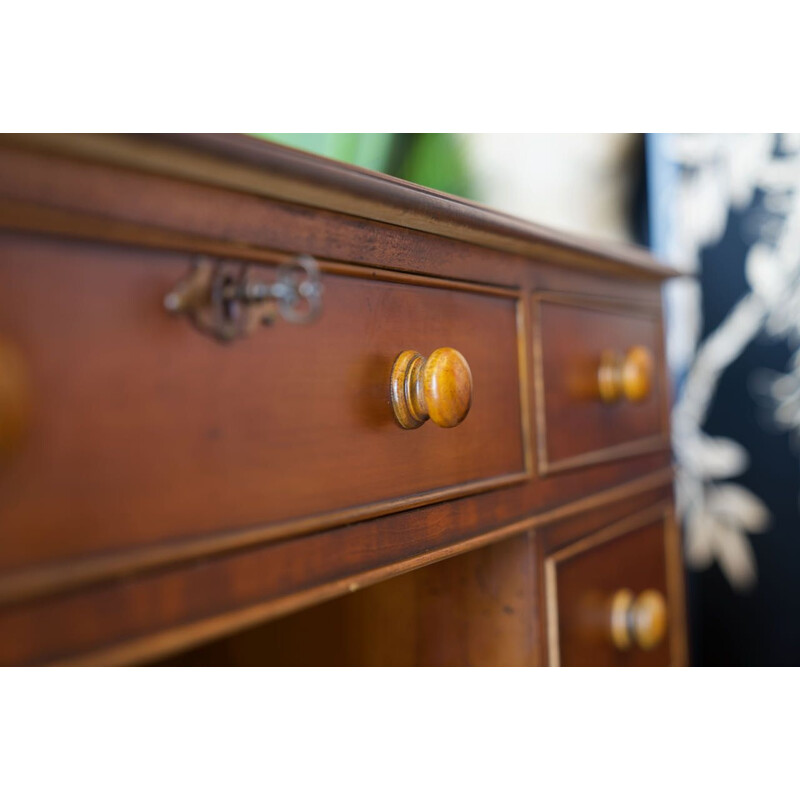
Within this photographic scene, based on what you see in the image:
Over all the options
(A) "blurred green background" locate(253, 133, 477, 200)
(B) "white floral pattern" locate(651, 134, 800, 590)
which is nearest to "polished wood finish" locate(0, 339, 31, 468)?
(A) "blurred green background" locate(253, 133, 477, 200)

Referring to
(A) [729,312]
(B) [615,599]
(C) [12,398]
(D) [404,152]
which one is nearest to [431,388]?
(C) [12,398]

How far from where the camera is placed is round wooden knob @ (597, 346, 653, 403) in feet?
1.90

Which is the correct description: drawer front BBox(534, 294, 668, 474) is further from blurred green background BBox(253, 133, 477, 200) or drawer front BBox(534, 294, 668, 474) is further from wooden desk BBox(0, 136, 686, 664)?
blurred green background BBox(253, 133, 477, 200)

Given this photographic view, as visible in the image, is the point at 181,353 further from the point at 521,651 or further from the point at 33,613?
the point at 521,651

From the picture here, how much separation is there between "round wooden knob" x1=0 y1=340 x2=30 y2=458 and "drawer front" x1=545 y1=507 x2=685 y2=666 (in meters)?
0.38

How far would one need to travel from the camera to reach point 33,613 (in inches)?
10.0

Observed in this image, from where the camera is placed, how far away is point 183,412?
29 cm

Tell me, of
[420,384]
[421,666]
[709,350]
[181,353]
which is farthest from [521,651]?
[709,350]

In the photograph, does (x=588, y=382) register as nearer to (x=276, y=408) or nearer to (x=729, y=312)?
(x=276, y=408)

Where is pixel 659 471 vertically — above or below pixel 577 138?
below

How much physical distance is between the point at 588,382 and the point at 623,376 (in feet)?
0.09

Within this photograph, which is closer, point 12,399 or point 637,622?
point 12,399

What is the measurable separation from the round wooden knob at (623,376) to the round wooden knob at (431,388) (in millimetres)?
236

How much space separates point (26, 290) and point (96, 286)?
Answer: 24 millimetres
